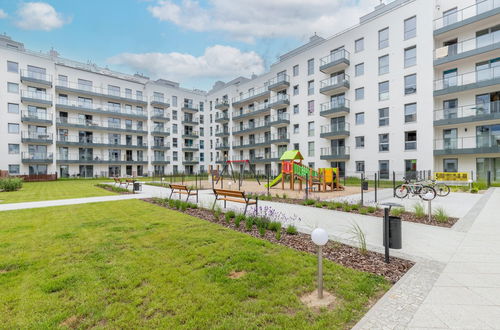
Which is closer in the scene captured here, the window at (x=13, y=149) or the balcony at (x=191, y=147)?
the window at (x=13, y=149)

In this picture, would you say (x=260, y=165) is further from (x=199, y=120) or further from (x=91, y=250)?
(x=91, y=250)

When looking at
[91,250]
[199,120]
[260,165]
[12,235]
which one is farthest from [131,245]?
[199,120]

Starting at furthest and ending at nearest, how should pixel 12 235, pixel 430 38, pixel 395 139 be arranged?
pixel 395 139 → pixel 430 38 → pixel 12 235

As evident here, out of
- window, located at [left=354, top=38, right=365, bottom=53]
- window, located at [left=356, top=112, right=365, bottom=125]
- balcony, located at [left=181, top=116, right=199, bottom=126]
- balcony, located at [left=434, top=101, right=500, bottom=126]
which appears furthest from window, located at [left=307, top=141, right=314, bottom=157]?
balcony, located at [left=181, top=116, right=199, bottom=126]

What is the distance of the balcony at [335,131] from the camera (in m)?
30.7

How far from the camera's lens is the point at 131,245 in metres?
5.77

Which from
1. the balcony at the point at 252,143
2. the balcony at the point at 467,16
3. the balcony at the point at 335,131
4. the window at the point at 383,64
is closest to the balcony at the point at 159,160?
the balcony at the point at 252,143

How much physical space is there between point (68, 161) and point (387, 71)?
157 ft

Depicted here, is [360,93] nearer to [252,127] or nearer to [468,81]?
[468,81]

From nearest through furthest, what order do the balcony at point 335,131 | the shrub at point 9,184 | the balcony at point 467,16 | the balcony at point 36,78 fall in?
the shrub at point 9,184 < the balcony at point 467,16 < the balcony at point 335,131 < the balcony at point 36,78

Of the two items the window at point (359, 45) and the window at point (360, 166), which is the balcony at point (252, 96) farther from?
the window at point (360, 166)

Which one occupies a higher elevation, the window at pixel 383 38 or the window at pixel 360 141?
the window at pixel 383 38

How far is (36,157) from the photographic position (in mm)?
36812

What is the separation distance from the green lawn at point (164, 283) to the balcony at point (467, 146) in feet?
82.5
